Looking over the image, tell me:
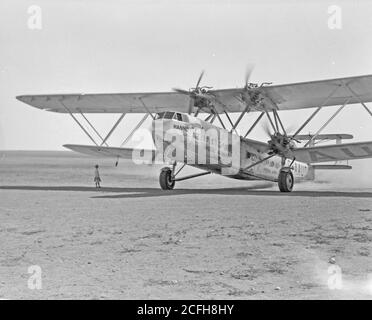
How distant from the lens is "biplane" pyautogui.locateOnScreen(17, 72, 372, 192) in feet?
61.4

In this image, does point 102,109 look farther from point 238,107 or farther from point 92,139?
point 238,107

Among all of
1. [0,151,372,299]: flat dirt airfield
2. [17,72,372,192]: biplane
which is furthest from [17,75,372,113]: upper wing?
[0,151,372,299]: flat dirt airfield

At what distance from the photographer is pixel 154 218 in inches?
461

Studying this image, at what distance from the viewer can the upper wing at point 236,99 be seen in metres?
18.8

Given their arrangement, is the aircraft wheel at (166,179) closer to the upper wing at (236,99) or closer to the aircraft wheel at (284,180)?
the upper wing at (236,99)

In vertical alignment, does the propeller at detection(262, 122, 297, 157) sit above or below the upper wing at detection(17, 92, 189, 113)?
below

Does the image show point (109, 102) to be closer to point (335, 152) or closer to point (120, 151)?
point (120, 151)

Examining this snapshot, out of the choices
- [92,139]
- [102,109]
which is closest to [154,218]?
[92,139]

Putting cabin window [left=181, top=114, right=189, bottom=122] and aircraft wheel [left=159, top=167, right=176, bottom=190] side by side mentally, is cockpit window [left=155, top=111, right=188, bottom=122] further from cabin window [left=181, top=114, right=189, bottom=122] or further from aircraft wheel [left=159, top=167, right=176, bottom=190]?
aircraft wheel [left=159, top=167, right=176, bottom=190]

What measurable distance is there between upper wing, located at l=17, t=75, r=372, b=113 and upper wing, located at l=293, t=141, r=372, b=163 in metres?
1.83

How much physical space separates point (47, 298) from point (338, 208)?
31.2 ft

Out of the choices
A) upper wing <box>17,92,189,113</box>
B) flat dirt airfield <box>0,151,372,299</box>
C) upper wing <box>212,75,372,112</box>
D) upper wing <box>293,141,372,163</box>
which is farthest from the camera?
upper wing <box>17,92,189,113</box>

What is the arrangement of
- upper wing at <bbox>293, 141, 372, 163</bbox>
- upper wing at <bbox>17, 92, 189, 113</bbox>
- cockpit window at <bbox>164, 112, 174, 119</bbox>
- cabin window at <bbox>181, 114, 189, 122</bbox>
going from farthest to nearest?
upper wing at <bbox>17, 92, 189, 113</bbox>
upper wing at <bbox>293, 141, 372, 163</bbox>
cabin window at <bbox>181, 114, 189, 122</bbox>
cockpit window at <bbox>164, 112, 174, 119</bbox>

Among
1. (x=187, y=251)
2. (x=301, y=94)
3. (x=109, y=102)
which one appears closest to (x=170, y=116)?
(x=301, y=94)
